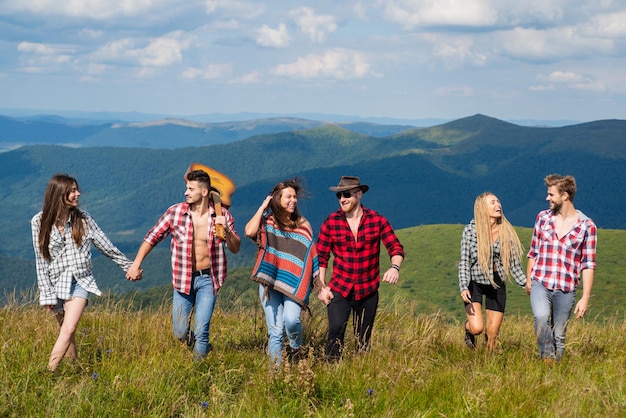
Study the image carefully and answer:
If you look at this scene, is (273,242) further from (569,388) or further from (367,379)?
(569,388)

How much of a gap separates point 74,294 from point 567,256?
14.2ft

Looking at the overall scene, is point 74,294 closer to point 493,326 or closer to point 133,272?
point 133,272

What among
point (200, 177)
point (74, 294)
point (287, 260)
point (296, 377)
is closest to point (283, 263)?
point (287, 260)

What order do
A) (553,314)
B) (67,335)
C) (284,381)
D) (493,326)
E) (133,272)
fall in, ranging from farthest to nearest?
(493,326)
(553,314)
(133,272)
(67,335)
(284,381)

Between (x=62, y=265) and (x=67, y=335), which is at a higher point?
(x=62, y=265)

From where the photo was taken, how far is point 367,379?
537 cm

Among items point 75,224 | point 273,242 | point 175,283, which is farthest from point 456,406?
point 75,224

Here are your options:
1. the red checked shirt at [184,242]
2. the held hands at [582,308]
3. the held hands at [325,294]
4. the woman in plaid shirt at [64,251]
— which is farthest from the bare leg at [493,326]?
the woman in plaid shirt at [64,251]

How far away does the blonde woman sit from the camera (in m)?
7.21

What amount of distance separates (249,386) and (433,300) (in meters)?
75.4

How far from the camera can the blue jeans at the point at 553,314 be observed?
21.7 ft

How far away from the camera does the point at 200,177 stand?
Answer: 6.43 metres

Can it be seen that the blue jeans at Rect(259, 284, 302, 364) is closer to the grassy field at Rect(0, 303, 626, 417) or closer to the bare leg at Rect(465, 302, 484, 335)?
the grassy field at Rect(0, 303, 626, 417)

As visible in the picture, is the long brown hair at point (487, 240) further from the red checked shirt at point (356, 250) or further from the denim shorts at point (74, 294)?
A: the denim shorts at point (74, 294)
